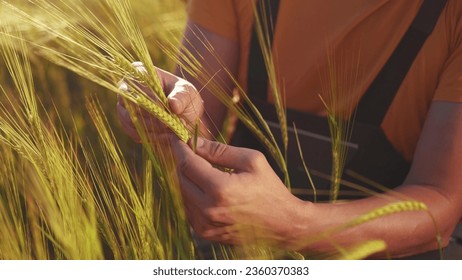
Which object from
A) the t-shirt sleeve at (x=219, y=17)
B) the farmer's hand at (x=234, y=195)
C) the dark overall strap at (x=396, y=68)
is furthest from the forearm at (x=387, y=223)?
the t-shirt sleeve at (x=219, y=17)

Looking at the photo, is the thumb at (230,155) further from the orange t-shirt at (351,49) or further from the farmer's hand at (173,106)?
the orange t-shirt at (351,49)

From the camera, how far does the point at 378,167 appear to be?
96 cm

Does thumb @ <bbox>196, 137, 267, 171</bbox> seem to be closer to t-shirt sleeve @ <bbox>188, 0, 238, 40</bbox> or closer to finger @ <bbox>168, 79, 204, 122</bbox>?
finger @ <bbox>168, 79, 204, 122</bbox>

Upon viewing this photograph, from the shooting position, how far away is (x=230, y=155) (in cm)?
73

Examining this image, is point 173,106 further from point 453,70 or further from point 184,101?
point 453,70

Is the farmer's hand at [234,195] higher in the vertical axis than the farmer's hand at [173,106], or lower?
lower

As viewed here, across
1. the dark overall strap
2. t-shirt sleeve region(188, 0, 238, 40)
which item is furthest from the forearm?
t-shirt sleeve region(188, 0, 238, 40)

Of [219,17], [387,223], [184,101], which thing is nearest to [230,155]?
[184,101]

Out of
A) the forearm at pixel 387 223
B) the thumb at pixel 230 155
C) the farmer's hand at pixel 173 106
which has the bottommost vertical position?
the forearm at pixel 387 223

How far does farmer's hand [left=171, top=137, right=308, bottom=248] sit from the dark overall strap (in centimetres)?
25

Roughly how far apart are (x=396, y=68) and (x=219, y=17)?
0.33m

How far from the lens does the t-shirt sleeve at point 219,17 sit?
1087mm
